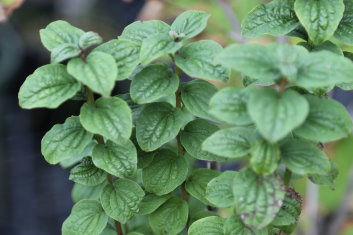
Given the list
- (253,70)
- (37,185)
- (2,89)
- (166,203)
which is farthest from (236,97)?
(2,89)

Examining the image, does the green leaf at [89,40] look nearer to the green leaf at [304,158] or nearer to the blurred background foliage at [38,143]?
the green leaf at [304,158]

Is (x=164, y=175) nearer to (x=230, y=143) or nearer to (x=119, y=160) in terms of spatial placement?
(x=119, y=160)

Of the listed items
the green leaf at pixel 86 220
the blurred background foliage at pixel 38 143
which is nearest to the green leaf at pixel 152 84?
the green leaf at pixel 86 220

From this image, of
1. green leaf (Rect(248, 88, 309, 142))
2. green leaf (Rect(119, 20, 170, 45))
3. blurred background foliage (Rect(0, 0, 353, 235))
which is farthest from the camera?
blurred background foliage (Rect(0, 0, 353, 235))

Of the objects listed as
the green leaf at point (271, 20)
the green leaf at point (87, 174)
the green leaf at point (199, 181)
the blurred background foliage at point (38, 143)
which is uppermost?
the green leaf at point (271, 20)

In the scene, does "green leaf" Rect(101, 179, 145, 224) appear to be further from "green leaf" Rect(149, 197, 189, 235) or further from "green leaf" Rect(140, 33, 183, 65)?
"green leaf" Rect(140, 33, 183, 65)

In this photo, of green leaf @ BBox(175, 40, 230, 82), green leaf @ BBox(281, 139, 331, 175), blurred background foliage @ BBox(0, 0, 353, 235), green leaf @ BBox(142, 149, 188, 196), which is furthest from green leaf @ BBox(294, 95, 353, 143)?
blurred background foliage @ BBox(0, 0, 353, 235)

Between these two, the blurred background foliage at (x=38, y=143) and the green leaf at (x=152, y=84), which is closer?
the green leaf at (x=152, y=84)
